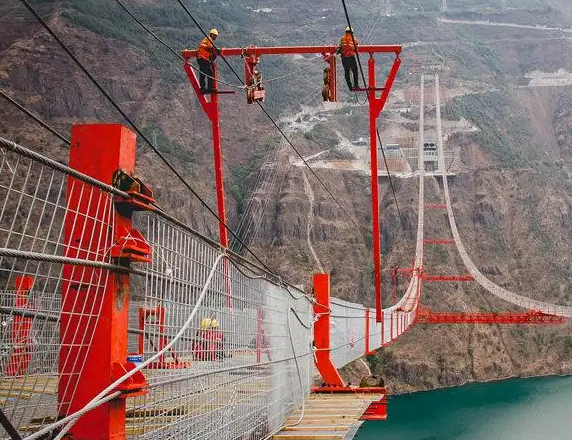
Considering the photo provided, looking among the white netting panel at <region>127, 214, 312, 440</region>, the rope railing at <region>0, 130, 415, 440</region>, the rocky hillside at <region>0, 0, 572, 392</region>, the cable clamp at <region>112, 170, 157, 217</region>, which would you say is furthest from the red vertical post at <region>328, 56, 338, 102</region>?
the rocky hillside at <region>0, 0, 572, 392</region>

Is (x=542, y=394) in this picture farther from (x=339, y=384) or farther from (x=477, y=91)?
(x=477, y=91)

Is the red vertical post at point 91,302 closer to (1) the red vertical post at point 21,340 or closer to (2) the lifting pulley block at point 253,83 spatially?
(1) the red vertical post at point 21,340

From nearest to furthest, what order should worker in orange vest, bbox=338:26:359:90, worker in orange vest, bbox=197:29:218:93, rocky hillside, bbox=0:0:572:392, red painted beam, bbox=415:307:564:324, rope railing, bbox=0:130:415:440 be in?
1. rope railing, bbox=0:130:415:440
2. worker in orange vest, bbox=338:26:359:90
3. worker in orange vest, bbox=197:29:218:93
4. red painted beam, bbox=415:307:564:324
5. rocky hillside, bbox=0:0:572:392

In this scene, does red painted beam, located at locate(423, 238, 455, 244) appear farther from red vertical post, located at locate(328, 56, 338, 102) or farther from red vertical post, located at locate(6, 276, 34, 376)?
red vertical post, located at locate(6, 276, 34, 376)

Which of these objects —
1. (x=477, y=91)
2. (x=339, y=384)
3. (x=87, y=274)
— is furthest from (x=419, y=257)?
(x=87, y=274)

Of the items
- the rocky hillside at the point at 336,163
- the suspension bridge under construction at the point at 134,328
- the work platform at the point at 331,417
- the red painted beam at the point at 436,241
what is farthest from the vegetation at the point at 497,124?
the suspension bridge under construction at the point at 134,328
